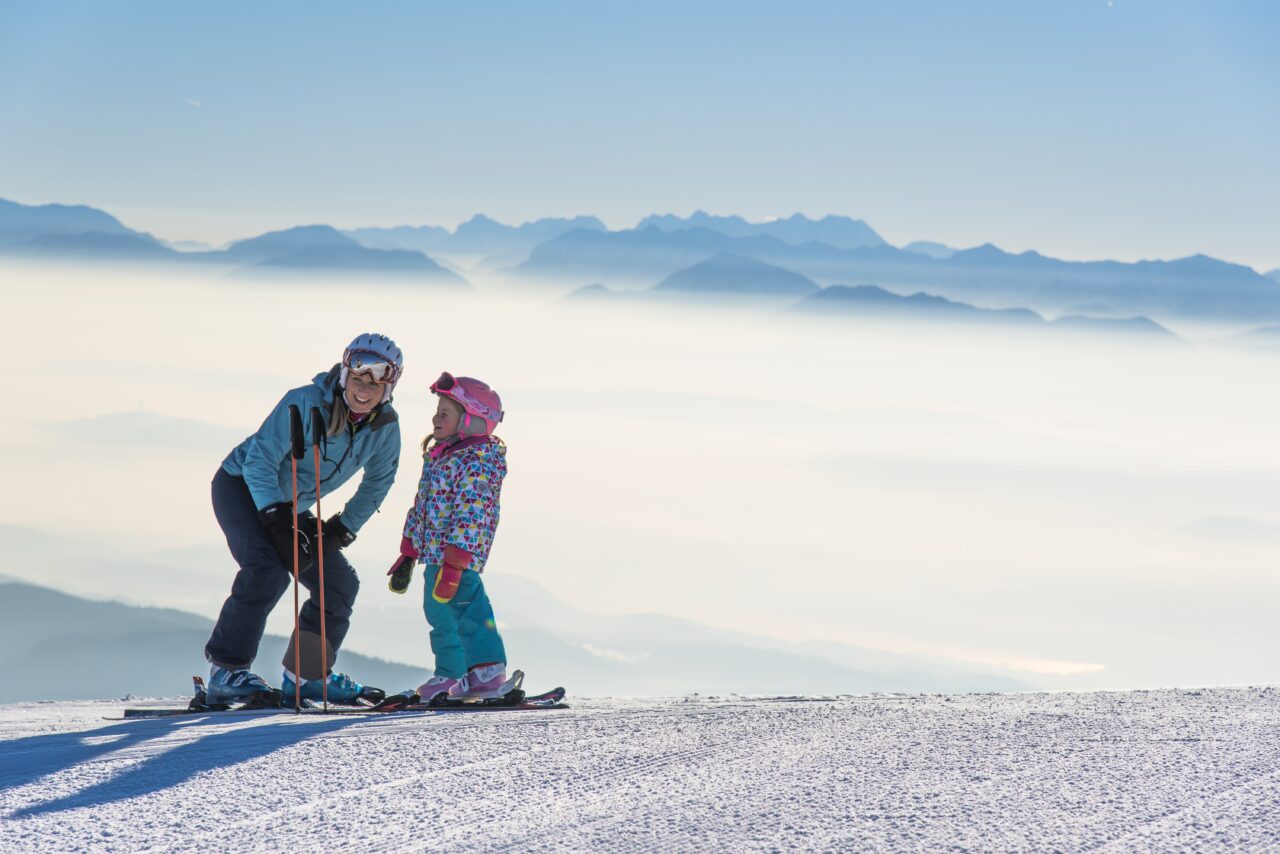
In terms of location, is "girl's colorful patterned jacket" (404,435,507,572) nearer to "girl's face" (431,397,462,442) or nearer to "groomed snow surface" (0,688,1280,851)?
"girl's face" (431,397,462,442)

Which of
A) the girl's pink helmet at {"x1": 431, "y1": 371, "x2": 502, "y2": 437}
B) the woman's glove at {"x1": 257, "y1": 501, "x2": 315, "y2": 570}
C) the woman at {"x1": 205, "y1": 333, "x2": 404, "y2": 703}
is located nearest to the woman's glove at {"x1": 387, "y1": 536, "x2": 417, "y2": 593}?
the woman at {"x1": 205, "y1": 333, "x2": 404, "y2": 703}

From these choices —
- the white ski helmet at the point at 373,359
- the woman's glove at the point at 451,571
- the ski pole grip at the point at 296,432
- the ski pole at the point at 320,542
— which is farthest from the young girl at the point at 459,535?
the ski pole grip at the point at 296,432

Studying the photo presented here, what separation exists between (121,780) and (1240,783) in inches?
156

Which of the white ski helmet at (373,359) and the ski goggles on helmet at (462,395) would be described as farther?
the ski goggles on helmet at (462,395)

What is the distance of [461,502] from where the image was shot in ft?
20.5

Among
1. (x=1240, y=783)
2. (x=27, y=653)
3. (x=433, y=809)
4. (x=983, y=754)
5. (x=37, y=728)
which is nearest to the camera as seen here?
(x=433, y=809)

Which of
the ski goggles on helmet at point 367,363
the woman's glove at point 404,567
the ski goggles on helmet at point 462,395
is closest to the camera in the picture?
the ski goggles on helmet at point 367,363

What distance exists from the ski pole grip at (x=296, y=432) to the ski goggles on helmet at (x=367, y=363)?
0.31 m

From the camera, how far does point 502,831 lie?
4.19 m

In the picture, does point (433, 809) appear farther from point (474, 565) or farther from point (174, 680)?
point (174, 680)

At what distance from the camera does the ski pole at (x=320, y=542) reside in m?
6.27

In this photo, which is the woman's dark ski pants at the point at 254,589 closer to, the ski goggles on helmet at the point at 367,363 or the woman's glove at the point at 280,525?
the woman's glove at the point at 280,525

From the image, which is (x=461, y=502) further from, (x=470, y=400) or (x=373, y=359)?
(x=373, y=359)

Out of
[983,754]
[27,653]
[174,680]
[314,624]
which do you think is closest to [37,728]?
[314,624]
